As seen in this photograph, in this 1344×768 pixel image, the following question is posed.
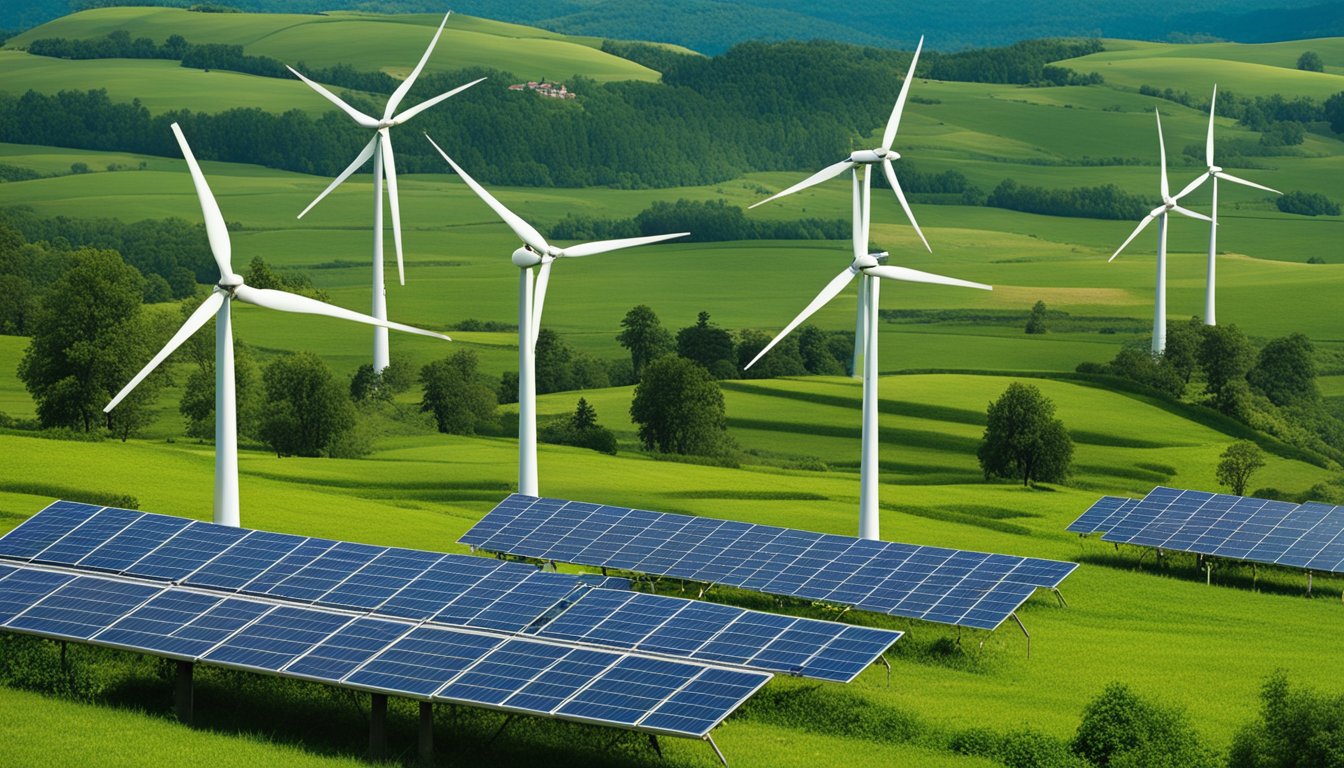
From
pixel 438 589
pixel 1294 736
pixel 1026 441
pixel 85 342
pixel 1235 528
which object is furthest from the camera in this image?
pixel 85 342

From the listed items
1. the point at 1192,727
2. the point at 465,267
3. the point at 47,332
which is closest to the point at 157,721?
the point at 1192,727

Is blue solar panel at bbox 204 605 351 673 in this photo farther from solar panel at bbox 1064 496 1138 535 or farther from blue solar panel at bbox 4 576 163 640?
solar panel at bbox 1064 496 1138 535

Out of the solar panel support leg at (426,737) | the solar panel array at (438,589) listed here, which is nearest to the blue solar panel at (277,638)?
the solar panel array at (438,589)

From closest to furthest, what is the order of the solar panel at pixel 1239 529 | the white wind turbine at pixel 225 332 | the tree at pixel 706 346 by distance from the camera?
the white wind turbine at pixel 225 332, the solar panel at pixel 1239 529, the tree at pixel 706 346

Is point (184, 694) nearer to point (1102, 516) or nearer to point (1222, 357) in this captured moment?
point (1102, 516)

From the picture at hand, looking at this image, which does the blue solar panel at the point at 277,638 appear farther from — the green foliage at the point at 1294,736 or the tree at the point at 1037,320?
the tree at the point at 1037,320

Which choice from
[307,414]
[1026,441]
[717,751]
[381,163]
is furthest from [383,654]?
[381,163]

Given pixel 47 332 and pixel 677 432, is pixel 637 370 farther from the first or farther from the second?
pixel 47 332
